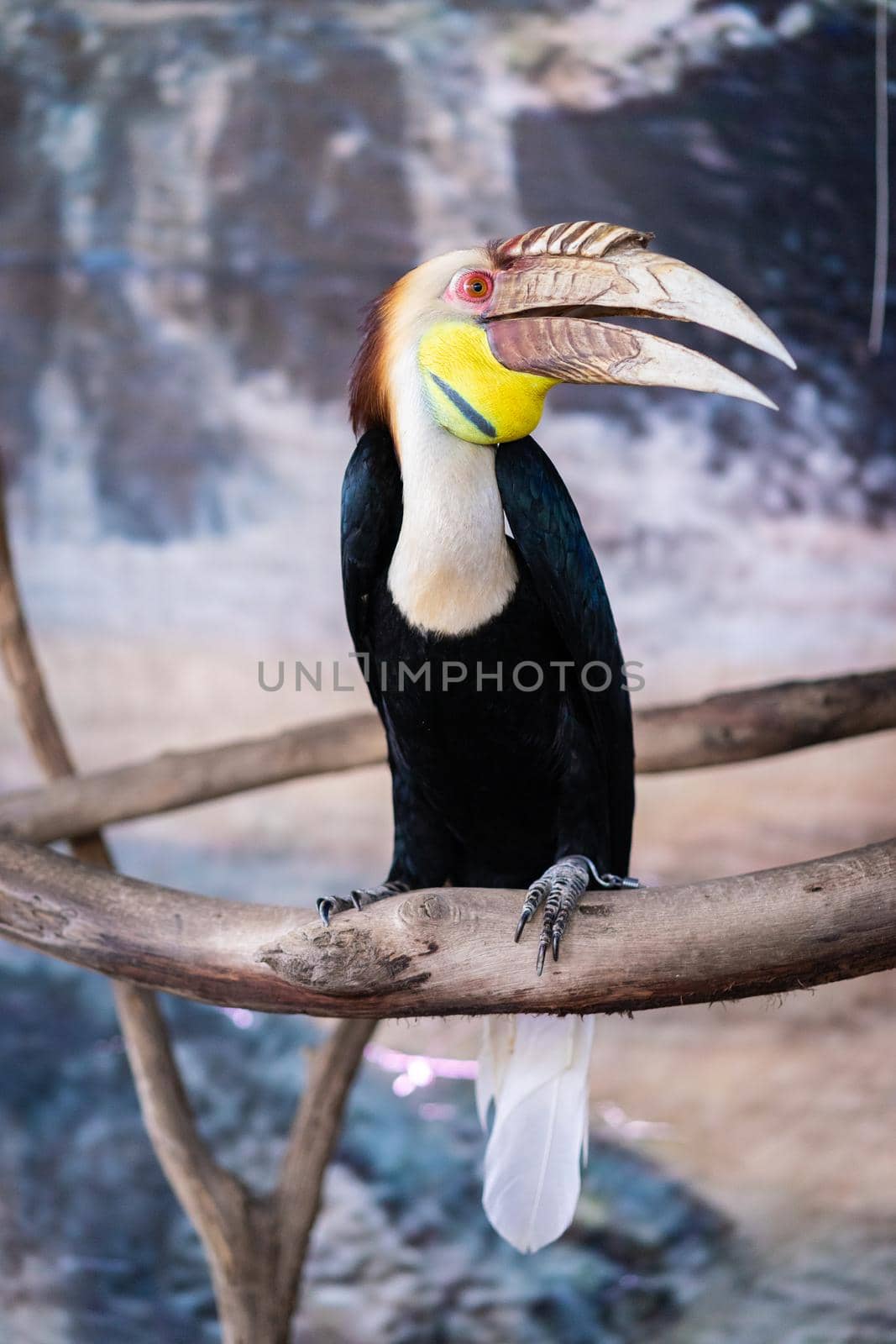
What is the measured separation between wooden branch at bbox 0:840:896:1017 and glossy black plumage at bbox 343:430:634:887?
309mm

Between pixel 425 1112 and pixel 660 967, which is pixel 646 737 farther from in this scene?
pixel 425 1112

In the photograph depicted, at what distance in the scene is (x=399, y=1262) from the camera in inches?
116

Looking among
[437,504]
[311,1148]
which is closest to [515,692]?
[437,504]

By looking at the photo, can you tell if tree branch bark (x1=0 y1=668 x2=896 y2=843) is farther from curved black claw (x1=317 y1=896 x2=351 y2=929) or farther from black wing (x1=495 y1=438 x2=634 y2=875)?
curved black claw (x1=317 y1=896 x2=351 y2=929)

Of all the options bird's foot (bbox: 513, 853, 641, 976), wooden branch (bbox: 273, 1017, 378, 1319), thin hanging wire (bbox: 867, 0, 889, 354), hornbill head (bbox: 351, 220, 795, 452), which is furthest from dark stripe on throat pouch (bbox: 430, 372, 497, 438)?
thin hanging wire (bbox: 867, 0, 889, 354)

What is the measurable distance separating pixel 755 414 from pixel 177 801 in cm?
189

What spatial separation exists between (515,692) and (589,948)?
0.41 m

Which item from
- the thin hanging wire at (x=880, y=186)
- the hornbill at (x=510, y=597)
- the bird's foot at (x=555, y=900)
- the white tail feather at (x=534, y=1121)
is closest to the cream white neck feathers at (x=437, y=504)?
the hornbill at (x=510, y=597)

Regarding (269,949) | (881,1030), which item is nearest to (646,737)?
(269,949)

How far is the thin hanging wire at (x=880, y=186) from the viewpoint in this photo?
3.26 m

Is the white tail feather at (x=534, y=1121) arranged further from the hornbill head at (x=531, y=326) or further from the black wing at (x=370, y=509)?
the hornbill head at (x=531, y=326)

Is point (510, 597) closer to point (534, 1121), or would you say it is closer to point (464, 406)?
point (464, 406)

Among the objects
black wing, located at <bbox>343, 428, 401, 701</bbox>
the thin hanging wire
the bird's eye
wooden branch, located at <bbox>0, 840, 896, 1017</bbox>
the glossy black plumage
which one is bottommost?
wooden branch, located at <bbox>0, 840, 896, 1017</bbox>

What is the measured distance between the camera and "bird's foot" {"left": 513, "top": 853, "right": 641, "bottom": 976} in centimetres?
138
